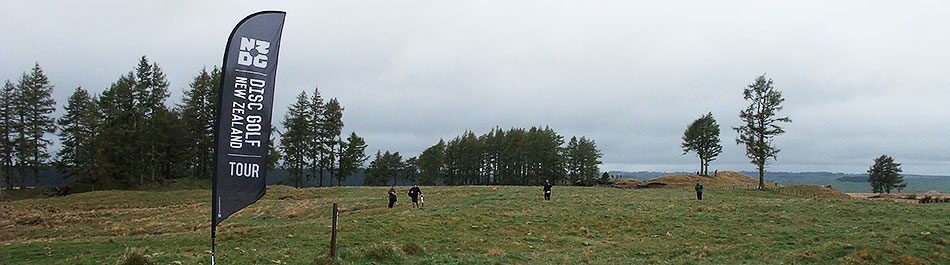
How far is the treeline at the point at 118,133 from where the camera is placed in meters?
54.7

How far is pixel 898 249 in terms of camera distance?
14.3 meters

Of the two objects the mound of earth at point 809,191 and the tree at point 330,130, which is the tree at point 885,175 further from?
the tree at point 330,130

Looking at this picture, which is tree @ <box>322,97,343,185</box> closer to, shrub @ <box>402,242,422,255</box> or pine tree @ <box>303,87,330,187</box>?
pine tree @ <box>303,87,330,187</box>

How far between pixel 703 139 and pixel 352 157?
195 feet

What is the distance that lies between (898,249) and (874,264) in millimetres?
2128

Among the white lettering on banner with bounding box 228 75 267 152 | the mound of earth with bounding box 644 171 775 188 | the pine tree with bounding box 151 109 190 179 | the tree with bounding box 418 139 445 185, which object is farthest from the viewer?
the tree with bounding box 418 139 445 185

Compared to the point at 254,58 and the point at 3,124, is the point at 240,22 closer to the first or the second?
the point at 254,58

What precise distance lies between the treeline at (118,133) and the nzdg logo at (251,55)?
54088 mm

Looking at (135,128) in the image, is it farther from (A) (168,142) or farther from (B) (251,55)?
(B) (251,55)

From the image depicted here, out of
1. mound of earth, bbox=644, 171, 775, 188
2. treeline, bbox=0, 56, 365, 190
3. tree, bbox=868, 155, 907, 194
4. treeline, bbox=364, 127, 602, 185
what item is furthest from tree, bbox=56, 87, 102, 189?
tree, bbox=868, 155, 907, 194

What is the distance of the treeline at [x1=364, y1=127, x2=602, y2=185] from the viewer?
9406cm

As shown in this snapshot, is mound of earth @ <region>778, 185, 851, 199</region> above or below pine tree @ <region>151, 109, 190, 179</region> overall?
below

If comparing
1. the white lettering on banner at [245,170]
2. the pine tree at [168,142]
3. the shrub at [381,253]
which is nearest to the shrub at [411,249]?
the shrub at [381,253]

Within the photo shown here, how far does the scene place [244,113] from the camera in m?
10.8
